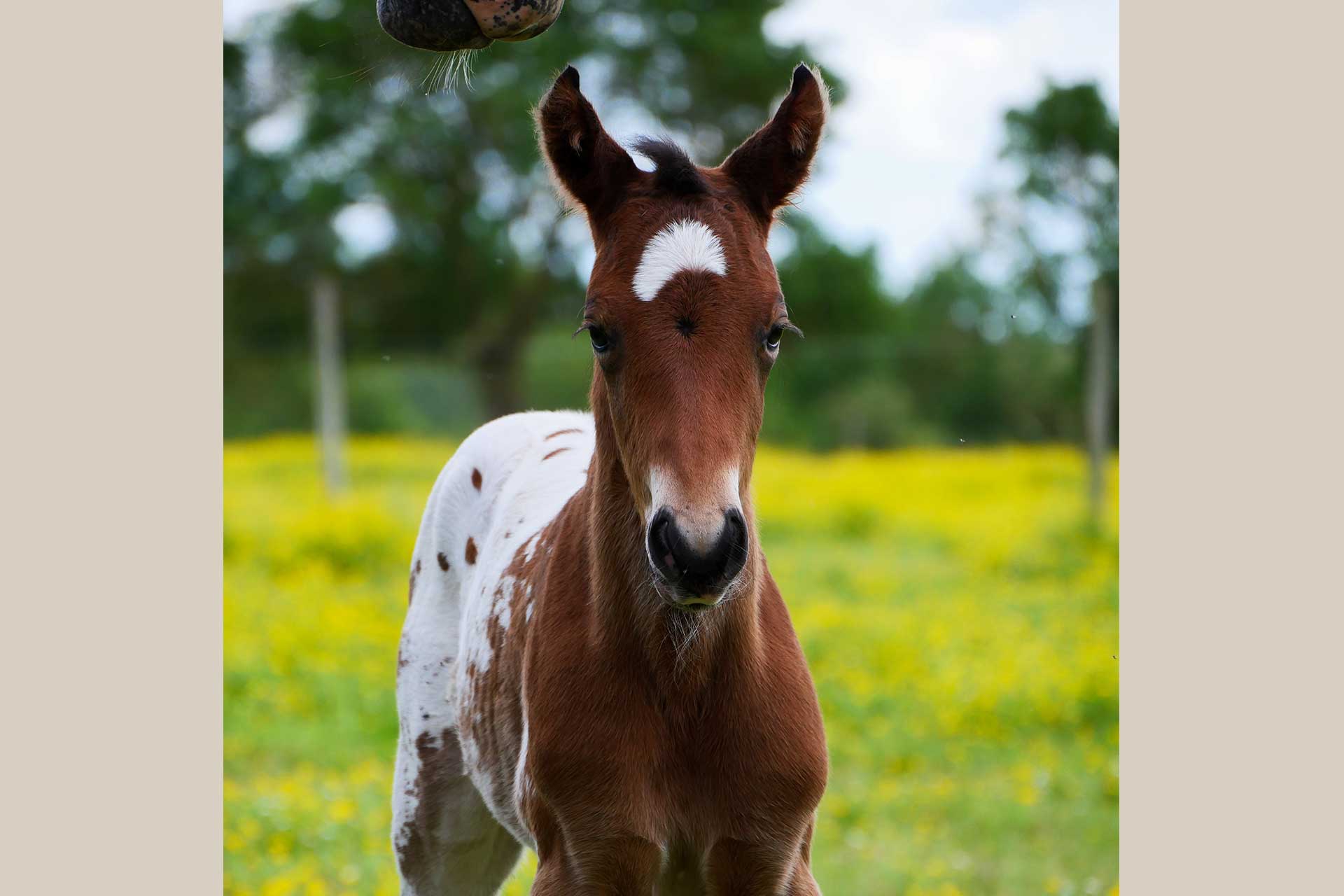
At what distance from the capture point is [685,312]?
2.51 metres

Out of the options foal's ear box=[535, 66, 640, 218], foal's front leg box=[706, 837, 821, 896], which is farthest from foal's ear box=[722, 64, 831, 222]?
foal's front leg box=[706, 837, 821, 896]

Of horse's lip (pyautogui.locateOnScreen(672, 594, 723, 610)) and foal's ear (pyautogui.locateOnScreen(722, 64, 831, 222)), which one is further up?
foal's ear (pyautogui.locateOnScreen(722, 64, 831, 222))

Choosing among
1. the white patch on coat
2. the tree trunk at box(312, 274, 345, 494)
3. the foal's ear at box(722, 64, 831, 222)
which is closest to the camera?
the foal's ear at box(722, 64, 831, 222)

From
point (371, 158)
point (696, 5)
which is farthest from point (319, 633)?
point (696, 5)

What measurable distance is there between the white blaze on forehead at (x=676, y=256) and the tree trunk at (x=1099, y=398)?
859cm

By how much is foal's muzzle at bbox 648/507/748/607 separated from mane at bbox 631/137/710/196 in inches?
32.8

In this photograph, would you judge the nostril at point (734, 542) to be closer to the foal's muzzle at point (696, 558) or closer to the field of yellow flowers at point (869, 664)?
the foal's muzzle at point (696, 558)

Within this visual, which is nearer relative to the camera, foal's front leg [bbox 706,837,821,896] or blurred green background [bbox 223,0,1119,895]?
foal's front leg [bbox 706,837,821,896]

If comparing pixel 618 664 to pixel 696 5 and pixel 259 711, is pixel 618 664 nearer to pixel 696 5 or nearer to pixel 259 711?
pixel 259 711

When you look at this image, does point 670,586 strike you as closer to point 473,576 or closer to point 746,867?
point 746,867

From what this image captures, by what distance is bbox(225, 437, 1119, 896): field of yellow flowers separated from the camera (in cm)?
553

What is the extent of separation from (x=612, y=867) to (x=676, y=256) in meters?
1.32

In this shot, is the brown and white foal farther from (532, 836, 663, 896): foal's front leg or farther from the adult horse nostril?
the adult horse nostril

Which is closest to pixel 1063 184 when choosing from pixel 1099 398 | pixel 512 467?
pixel 1099 398
